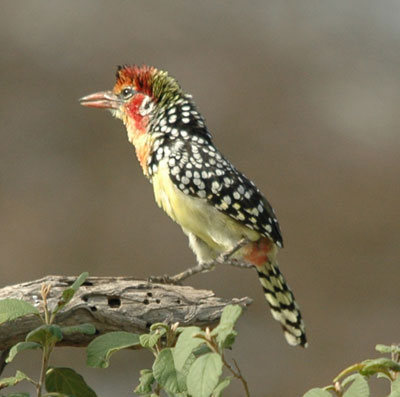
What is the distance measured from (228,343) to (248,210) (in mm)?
1442

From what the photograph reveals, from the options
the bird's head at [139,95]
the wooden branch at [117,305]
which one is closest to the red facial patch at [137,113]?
the bird's head at [139,95]

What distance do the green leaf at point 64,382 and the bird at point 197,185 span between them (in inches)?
44.9

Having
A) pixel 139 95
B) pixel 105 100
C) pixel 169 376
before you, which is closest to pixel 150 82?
pixel 139 95

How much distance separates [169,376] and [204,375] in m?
0.11

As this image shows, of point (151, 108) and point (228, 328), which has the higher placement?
point (151, 108)

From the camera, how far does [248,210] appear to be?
8.02 ft

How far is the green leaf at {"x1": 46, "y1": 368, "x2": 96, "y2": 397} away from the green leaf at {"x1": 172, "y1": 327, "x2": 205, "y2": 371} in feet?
0.78

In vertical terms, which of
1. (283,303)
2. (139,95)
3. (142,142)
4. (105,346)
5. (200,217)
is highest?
(139,95)

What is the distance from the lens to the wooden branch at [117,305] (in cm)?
166

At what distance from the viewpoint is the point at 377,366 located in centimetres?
101

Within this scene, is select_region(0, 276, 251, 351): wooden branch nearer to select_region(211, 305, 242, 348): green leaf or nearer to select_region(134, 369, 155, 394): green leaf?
select_region(134, 369, 155, 394): green leaf

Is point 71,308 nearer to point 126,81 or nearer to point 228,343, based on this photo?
point 228,343

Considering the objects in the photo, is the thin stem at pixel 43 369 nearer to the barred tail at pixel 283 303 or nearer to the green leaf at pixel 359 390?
the green leaf at pixel 359 390

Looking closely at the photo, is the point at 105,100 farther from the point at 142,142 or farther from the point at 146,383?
the point at 146,383
